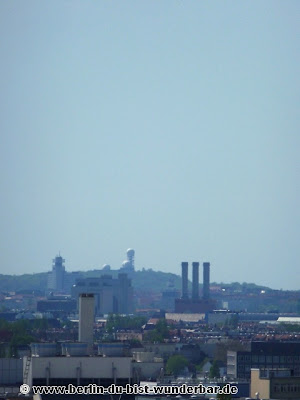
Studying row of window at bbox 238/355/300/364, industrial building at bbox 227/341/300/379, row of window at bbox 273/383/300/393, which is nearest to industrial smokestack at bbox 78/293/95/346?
row of window at bbox 273/383/300/393

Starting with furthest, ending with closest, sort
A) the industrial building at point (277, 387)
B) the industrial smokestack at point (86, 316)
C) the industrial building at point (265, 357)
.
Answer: the industrial building at point (265, 357)
the industrial smokestack at point (86, 316)
the industrial building at point (277, 387)

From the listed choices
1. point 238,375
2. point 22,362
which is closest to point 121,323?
point 238,375

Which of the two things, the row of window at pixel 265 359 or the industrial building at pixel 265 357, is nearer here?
the industrial building at pixel 265 357

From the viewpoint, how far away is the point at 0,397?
5209cm

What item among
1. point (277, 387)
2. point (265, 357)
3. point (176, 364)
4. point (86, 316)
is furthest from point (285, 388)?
point (265, 357)

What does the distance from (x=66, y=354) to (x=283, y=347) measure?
178 ft

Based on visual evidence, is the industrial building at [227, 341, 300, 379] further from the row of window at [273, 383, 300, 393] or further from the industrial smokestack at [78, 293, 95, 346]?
the row of window at [273, 383, 300, 393]

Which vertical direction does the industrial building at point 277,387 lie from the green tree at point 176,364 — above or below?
below

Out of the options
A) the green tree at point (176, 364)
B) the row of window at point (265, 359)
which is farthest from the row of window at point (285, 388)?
the row of window at point (265, 359)

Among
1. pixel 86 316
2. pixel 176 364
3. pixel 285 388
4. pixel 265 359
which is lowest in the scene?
pixel 285 388

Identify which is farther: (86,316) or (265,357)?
(265,357)

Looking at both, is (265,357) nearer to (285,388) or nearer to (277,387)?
(277,387)

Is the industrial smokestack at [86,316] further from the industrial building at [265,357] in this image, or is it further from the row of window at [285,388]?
the industrial building at [265,357]

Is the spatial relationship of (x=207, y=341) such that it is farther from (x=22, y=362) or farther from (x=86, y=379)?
(x=86, y=379)
